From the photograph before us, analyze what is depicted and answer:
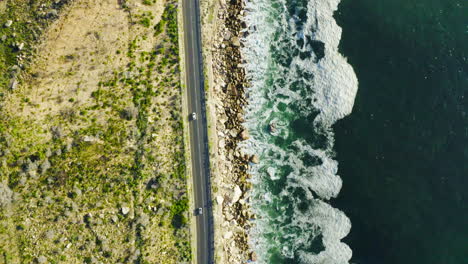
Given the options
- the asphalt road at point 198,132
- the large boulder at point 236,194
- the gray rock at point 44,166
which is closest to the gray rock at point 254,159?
the large boulder at point 236,194

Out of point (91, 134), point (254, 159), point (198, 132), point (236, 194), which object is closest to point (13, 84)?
point (91, 134)

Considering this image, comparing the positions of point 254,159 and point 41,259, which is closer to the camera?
point 41,259

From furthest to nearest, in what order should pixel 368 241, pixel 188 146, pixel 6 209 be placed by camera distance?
pixel 368 241, pixel 188 146, pixel 6 209

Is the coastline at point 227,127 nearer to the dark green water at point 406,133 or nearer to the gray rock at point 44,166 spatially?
the dark green water at point 406,133

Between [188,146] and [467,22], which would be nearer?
[188,146]

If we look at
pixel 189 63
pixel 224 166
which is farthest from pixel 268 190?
pixel 189 63

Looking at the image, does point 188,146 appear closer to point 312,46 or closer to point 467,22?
point 312,46

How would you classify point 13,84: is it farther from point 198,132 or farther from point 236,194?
point 236,194

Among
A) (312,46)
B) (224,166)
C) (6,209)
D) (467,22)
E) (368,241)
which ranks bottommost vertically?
(6,209)
